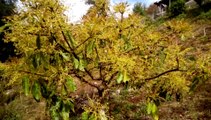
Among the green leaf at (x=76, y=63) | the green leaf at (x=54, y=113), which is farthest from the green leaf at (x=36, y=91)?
the green leaf at (x=76, y=63)

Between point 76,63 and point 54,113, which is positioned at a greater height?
point 76,63

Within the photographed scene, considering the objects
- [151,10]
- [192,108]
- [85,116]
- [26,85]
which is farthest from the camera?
[151,10]

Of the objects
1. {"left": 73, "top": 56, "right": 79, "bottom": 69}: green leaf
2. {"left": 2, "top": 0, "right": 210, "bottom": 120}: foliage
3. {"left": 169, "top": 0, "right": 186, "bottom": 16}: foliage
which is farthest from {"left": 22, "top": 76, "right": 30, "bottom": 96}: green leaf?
{"left": 169, "top": 0, "right": 186, "bottom": 16}: foliage

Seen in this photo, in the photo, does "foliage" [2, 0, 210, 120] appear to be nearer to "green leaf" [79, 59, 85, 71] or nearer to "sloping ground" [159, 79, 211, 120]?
"green leaf" [79, 59, 85, 71]

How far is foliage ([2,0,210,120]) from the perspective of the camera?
14.5 ft

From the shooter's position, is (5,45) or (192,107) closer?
(192,107)

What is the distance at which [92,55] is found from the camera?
544 cm

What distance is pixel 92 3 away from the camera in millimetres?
A: 6527

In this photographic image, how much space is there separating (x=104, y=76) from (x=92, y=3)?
60.3 inches

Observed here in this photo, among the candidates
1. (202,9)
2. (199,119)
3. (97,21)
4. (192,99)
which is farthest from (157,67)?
(202,9)

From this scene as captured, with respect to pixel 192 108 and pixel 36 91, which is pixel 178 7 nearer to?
pixel 192 108

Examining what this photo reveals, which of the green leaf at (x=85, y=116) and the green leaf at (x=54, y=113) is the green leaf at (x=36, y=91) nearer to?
the green leaf at (x=54, y=113)

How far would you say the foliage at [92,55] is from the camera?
4.43 meters

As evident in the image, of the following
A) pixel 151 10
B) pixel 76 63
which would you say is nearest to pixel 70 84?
pixel 76 63
